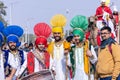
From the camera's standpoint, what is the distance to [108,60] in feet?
33.3

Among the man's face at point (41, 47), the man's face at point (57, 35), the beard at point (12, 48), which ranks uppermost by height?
the man's face at point (57, 35)

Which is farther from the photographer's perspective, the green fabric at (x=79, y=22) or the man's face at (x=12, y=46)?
the green fabric at (x=79, y=22)

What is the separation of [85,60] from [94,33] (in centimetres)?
474

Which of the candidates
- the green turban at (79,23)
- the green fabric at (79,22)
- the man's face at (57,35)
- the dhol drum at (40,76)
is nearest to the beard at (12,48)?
the dhol drum at (40,76)

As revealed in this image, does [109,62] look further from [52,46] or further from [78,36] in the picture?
[52,46]

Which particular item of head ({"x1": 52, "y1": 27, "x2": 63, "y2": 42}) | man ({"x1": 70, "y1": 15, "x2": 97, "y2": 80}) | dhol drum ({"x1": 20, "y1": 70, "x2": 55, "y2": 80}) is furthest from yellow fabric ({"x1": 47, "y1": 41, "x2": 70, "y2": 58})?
dhol drum ({"x1": 20, "y1": 70, "x2": 55, "y2": 80})

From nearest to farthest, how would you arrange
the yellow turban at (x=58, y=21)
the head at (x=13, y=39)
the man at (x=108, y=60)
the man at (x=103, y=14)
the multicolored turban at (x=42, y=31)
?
1. the man at (x=108, y=60)
2. the multicolored turban at (x=42, y=31)
3. the head at (x=13, y=39)
4. the yellow turban at (x=58, y=21)
5. the man at (x=103, y=14)

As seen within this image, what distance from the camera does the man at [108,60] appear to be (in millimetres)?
10008

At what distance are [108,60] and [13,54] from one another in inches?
90.1

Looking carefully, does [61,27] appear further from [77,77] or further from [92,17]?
[92,17]

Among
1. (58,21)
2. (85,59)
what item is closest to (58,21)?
(58,21)

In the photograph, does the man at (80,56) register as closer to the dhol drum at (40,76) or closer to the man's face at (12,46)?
the man's face at (12,46)

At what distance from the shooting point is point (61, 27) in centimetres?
1273

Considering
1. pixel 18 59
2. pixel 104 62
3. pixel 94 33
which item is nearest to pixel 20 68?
pixel 18 59
